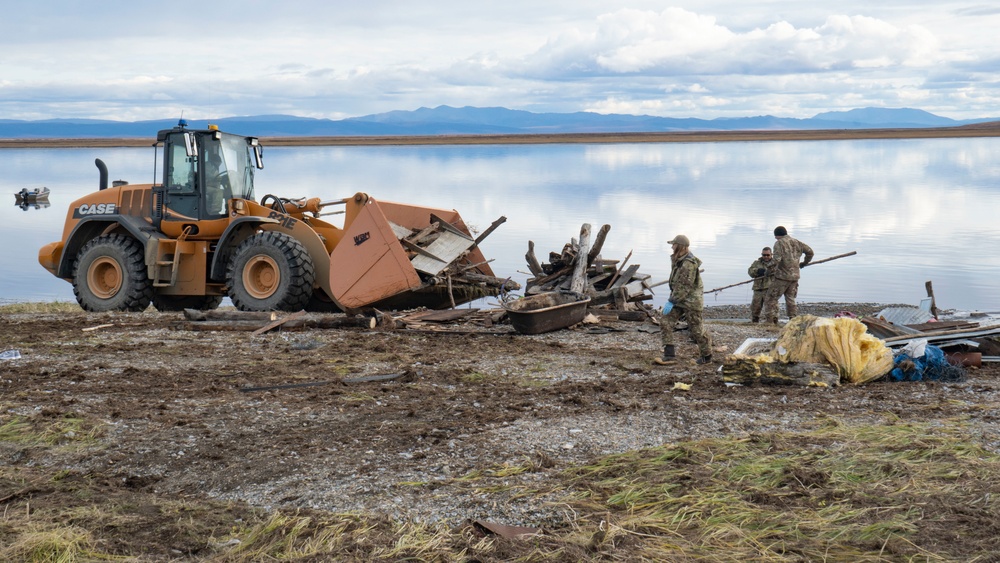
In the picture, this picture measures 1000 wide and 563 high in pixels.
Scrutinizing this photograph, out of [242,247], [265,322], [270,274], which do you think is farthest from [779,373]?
[242,247]

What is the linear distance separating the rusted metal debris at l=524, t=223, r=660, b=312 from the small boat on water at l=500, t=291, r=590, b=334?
4.02 feet

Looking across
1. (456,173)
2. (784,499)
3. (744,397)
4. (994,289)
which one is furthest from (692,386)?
(456,173)

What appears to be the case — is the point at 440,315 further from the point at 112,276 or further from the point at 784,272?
the point at 112,276

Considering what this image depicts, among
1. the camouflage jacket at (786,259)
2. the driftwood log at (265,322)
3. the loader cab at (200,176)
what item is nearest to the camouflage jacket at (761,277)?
the camouflage jacket at (786,259)

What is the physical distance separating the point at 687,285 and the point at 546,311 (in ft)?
7.30

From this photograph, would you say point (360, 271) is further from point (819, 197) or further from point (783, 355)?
point (819, 197)

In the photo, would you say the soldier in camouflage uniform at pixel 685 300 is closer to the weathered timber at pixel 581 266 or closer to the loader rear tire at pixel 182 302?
the weathered timber at pixel 581 266

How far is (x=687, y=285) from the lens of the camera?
11516 mm

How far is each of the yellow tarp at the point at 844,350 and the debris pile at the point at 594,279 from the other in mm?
5209

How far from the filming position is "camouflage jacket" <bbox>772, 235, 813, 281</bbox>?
51.6ft

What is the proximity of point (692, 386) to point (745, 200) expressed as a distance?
35674mm

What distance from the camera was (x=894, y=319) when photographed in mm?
13273

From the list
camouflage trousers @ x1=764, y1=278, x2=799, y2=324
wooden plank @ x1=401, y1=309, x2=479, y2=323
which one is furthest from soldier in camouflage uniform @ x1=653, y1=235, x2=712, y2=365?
camouflage trousers @ x1=764, y1=278, x2=799, y2=324

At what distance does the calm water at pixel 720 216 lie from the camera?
23.3 metres
